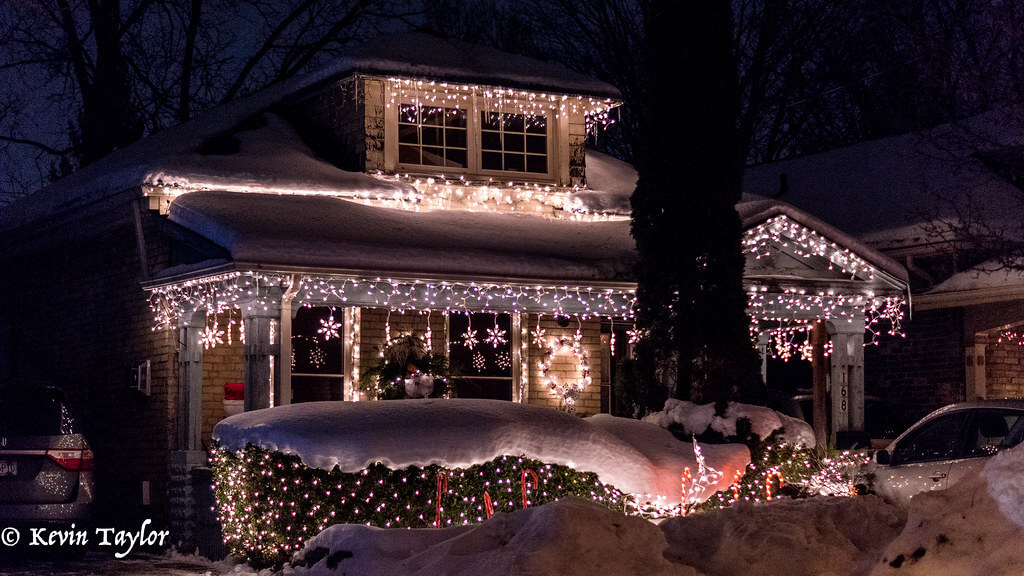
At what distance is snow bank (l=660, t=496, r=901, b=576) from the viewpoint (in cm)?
660

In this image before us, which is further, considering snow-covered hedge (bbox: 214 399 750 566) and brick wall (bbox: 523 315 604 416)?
brick wall (bbox: 523 315 604 416)

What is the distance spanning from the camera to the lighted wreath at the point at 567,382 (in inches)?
720

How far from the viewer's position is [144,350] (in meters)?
16.8

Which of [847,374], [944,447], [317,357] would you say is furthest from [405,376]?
[944,447]

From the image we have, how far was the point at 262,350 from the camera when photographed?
45.9ft

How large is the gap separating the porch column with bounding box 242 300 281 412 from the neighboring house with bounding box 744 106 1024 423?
10.1m

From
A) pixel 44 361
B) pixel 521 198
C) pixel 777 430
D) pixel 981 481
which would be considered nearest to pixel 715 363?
pixel 777 430

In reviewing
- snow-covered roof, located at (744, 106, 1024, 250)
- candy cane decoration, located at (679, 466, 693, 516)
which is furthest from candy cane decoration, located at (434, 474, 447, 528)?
snow-covered roof, located at (744, 106, 1024, 250)

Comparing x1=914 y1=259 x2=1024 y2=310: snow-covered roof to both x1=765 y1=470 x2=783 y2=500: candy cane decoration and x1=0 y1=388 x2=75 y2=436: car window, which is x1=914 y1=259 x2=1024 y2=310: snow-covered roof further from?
x1=0 y1=388 x2=75 y2=436: car window

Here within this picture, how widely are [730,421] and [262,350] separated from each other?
16.6 feet

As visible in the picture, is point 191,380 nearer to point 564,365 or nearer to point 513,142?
Answer: point 564,365

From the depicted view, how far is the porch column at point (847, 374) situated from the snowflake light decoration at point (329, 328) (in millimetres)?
6616

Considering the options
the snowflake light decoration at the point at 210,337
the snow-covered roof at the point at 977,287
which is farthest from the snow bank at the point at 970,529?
the snow-covered roof at the point at 977,287

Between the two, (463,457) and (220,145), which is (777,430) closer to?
(463,457)
